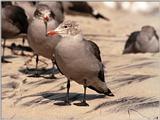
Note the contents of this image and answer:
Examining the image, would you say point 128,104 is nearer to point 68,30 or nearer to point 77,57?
point 77,57

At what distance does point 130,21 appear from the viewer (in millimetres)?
19078

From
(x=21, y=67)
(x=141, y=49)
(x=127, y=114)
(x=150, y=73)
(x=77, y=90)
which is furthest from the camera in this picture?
(x=141, y=49)

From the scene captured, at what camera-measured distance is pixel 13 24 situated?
11352 mm

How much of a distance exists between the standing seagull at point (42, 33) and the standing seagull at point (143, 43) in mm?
3678

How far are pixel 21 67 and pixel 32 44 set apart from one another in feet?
3.78

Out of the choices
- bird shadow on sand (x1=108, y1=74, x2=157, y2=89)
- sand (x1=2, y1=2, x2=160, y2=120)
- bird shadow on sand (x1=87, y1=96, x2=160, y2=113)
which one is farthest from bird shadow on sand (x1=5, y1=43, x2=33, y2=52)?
bird shadow on sand (x1=87, y1=96, x2=160, y2=113)

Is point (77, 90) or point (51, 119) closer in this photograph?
point (51, 119)

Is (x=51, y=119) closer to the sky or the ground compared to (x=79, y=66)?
closer to the ground

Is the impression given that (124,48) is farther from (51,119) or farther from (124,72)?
(51,119)

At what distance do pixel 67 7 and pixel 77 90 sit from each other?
375 inches

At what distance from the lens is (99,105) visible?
281 inches

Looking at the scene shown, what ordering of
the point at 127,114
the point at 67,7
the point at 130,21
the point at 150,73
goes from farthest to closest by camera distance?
the point at 130,21 → the point at 67,7 → the point at 150,73 → the point at 127,114

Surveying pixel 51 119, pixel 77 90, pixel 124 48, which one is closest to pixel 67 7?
pixel 124 48

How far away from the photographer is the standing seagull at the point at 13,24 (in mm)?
11242
